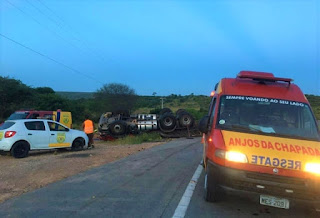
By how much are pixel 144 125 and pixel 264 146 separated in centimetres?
1869

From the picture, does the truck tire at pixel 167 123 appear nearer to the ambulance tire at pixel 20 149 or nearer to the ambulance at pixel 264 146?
the ambulance tire at pixel 20 149

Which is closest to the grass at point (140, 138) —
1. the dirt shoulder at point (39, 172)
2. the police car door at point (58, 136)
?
→ the police car door at point (58, 136)

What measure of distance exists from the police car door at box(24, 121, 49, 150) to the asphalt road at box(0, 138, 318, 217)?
19.5ft

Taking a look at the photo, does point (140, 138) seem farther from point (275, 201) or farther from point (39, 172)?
point (275, 201)

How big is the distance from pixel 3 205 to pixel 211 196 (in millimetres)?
3718

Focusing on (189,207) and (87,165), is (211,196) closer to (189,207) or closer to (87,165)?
(189,207)

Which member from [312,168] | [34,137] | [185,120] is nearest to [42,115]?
[34,137]

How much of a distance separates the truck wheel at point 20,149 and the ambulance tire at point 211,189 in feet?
31.6

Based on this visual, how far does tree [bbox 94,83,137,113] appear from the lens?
57406mm

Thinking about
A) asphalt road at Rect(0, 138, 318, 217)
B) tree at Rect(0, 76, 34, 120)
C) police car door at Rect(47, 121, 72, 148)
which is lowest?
asphalt road at Rect(0, 138, 318, 217)

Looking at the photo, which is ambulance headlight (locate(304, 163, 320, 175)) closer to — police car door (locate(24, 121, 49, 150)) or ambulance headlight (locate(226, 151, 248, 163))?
ambulance headlight (locate(226, 151, 248, 163))

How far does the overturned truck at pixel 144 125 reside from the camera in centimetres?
2295

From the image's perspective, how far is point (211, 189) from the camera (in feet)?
18.8

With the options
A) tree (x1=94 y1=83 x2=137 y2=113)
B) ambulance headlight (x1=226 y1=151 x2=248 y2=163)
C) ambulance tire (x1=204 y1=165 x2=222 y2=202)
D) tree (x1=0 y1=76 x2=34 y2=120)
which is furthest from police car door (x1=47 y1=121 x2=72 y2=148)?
tree (x1=94 y1=83 x2=137 y2=113)
